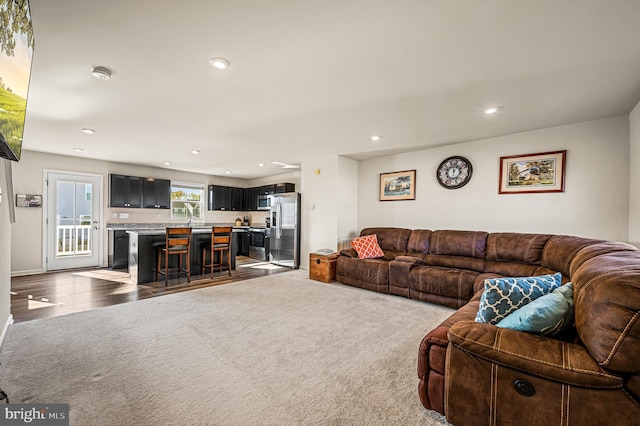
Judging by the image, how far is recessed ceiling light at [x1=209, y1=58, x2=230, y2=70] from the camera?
2.18 m

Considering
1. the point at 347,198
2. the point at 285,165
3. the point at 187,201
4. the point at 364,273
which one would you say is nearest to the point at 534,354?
the point at 364,273

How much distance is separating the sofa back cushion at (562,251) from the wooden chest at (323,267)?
9.61ft

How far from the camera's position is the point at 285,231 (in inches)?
251

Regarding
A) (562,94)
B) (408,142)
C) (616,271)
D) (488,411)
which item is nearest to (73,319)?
(488,411)

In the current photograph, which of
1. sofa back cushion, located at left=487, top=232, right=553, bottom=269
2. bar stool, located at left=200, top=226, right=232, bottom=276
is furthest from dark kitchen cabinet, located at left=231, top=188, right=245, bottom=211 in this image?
sofa back cushion, located at left=487, top=232, right=553, bottom=269

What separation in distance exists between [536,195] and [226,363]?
4412 millimetres

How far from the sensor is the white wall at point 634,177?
293 cm

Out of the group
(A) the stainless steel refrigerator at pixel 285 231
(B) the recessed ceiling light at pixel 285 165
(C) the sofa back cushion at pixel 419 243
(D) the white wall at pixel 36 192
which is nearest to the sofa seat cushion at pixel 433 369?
(C) the sofa back cushion at pixel 419 243

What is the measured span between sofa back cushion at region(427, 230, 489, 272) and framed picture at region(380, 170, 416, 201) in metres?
1.04

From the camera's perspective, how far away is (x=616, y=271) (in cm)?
128

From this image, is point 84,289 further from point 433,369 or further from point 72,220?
point 433,369

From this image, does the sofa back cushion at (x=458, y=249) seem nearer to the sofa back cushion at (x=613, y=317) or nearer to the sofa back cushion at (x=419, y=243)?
the sofa back cushion at (x=419, y=243)

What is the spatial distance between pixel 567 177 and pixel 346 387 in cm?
395

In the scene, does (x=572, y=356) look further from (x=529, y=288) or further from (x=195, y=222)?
(x=195, y=222)
